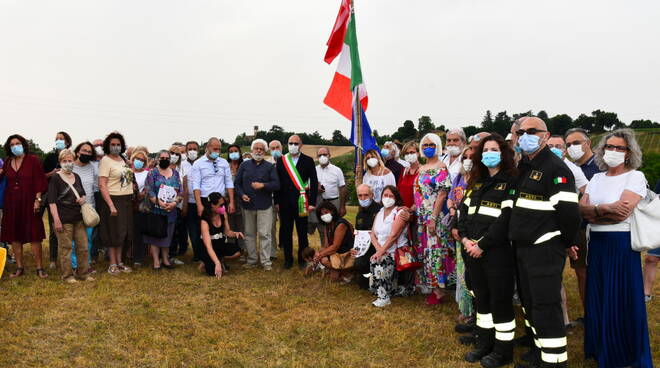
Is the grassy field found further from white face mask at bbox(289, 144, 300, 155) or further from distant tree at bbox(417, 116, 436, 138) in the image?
distant tree at bbox(417, 116, 436, 138)

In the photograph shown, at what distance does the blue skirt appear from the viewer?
12.0ft

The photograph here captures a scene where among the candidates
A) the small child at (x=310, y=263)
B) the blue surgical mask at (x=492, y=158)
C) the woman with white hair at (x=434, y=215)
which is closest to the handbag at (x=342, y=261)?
the small child at (x=310, y=263)

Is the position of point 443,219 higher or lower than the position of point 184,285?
higher

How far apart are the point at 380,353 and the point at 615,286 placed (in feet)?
6.79

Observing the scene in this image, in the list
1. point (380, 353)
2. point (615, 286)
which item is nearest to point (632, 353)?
point (615, 286)

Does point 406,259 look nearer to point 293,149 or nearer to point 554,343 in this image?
point 554,343

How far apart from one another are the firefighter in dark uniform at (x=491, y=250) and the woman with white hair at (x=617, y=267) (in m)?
0.70

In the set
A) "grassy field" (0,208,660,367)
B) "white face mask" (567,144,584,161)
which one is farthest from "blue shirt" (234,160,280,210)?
"white face mask" (567,144,584,161)

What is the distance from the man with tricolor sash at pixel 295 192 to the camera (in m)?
7.56

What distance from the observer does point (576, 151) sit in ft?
16.4

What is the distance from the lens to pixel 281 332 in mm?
4789

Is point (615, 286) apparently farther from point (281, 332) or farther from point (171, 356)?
point (171, 356)

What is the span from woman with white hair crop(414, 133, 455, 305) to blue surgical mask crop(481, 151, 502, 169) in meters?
1.42

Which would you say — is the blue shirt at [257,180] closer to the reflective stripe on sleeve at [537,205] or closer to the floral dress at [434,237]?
the floral dress at [434,237]
